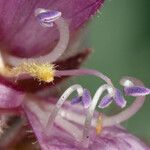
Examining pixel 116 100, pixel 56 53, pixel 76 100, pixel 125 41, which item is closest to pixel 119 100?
pixel 116 100

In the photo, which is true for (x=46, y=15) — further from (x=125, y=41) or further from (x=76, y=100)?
(x=125, y=41)

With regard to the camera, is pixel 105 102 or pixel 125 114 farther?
pixel 125 114

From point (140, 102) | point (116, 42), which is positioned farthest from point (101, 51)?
point (140, 102)

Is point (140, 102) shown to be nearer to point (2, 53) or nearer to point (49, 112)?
point (49, 112)

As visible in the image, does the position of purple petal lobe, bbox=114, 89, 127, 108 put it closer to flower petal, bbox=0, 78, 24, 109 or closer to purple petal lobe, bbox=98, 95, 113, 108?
purple petal lobe, bbox=98, 95, 113, 108

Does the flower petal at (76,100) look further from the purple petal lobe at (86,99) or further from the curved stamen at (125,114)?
the curved stamen at (125,114)

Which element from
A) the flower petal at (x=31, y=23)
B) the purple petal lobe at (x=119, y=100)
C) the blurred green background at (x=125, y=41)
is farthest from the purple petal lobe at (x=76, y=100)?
the blurred green background at (x=125, y=41)
